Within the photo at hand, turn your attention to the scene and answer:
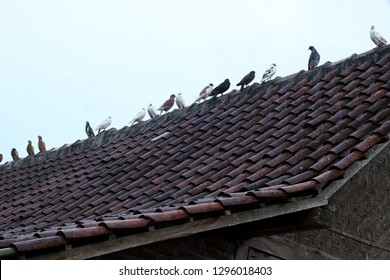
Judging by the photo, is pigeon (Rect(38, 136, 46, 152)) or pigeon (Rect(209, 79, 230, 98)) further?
pigeon (Rect(38, 136, 46, 152))

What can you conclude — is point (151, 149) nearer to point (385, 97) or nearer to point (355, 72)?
point (355, 72)

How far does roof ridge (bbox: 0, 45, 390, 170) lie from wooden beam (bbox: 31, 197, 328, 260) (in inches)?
124

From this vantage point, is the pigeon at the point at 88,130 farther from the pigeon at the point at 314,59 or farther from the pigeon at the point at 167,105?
the pigeon at the point at 314,59

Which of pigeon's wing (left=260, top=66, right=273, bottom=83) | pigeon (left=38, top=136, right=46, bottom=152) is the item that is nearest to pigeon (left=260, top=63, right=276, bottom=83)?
pigeon's wing (left=260, top=66, right=273, bottom=83)

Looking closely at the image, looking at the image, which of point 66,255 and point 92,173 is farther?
point 92,173

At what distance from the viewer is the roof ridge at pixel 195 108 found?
8.85 metres

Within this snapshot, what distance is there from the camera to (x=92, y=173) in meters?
9.54

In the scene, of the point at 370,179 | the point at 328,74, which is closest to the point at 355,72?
the point at 328,74

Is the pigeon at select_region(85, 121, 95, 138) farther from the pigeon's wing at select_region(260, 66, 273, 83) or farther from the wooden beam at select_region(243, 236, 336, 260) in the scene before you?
the wooden beam at select_region(243, 236, 336, 260)

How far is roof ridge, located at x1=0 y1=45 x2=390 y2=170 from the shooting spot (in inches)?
348

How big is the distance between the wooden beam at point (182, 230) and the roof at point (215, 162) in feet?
0.13

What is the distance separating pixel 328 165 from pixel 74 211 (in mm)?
2736

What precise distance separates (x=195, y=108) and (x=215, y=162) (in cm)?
287

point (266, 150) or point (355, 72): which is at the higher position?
point (355, 72)
